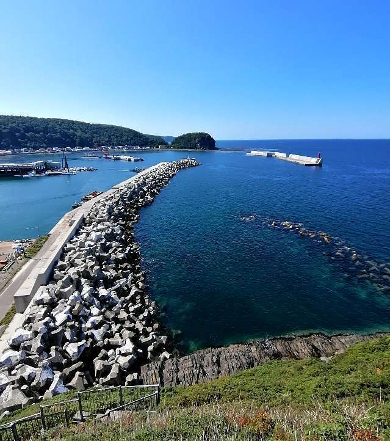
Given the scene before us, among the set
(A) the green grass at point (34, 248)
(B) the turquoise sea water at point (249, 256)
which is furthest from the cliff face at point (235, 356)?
(A) the green grass at point (34, 248)

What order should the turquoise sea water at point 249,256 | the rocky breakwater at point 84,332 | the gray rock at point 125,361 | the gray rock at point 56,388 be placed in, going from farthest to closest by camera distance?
1. the turquoise sea water at point 249,256
2. the gray rock at point 125,361
3. the rocky breakwater at point 84,332
4. the gray rock at point 56,388

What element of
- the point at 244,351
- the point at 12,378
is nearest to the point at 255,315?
the point at 244,351

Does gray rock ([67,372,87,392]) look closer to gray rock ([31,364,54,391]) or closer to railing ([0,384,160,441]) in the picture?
gray rock ([31,364,54,391])

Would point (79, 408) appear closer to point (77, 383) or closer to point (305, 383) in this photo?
point (77, 383)

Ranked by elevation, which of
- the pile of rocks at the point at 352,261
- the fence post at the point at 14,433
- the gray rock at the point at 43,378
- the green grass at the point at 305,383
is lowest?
the pile of rocks at the point at 352,261

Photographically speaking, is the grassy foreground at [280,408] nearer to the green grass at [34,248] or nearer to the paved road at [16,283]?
the paved road at [16,283]

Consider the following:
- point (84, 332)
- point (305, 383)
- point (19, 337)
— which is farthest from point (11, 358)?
point (305, 383)

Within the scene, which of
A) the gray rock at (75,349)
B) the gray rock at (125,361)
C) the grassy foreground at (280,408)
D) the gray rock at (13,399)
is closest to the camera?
the grassy foreground at (280,408)
